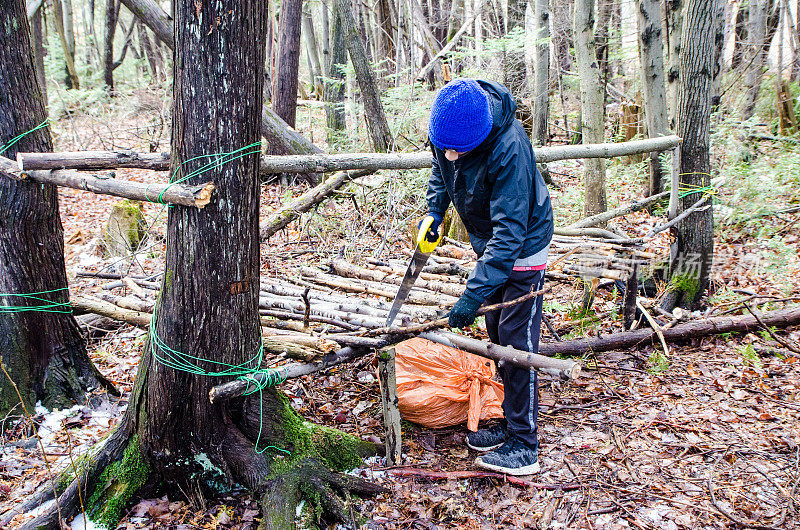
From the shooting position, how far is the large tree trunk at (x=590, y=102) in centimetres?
641

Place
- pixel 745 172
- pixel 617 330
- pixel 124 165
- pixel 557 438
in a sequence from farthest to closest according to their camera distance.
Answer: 1. pixel 745 172
2. pixel 617 330
3. pixel 557 438
4. pixel 124 165

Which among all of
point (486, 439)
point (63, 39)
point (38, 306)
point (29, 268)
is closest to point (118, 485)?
point (38, 306)

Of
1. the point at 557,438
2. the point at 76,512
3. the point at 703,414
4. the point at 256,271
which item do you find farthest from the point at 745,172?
the point at 76,512

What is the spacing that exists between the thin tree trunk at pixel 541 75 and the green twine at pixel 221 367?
754cm

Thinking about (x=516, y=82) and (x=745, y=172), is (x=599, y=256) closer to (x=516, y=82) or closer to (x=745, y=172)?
(x=745, y=172)

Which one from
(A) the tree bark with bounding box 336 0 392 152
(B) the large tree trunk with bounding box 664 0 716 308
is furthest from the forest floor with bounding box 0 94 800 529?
(A) the tree bark with bounding box 336 0 392 152

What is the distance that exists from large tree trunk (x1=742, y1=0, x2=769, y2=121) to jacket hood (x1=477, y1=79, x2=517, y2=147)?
8.24m

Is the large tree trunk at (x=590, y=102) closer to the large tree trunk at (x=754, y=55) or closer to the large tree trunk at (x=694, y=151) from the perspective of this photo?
the large tree trunk at (x=694, y=151)

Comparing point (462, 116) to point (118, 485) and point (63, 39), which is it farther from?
point (63, 39)

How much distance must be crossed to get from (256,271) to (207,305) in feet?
0.97

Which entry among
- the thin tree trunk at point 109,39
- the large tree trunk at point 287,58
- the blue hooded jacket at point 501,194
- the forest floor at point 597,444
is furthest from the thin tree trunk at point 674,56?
the thin tree trunk at point 109,39

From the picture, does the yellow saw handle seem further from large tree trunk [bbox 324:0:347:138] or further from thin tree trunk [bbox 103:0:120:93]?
thin tree trunk [bbox 103:0:120:93]

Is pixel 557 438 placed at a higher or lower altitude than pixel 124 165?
lower

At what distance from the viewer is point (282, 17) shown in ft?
30.2
